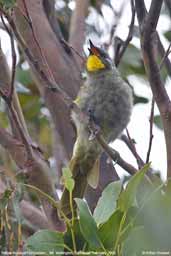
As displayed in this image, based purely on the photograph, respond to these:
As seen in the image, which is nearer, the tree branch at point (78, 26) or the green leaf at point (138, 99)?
the tree branch at point (78, 26)

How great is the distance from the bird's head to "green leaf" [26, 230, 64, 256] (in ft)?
5.41

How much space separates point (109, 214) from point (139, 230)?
0.96 ft

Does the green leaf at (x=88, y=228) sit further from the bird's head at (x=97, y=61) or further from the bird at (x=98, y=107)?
the bird's head at (x=97, y=61)

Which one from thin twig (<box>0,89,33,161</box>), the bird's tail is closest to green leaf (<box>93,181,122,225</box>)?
thin twig (<box>0,89,33,161</box>)

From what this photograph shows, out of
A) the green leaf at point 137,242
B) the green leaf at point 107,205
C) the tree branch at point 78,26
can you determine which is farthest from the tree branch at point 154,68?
the tree branch at point 78,26

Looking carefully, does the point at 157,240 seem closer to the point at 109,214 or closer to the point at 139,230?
the point at 139,230

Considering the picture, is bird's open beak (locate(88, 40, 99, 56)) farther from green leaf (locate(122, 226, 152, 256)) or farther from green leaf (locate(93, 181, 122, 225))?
green leaf (locate(122, 226, 152, 256))

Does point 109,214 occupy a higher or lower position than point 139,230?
higher

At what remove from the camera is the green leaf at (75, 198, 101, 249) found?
5.66 ft

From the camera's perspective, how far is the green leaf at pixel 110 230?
5.70 ft

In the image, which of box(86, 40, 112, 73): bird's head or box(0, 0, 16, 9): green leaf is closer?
box(0, 0, 16, 9): green leaf

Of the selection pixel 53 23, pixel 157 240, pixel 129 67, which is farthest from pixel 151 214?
pixel 129 67

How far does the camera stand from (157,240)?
57.6 inches

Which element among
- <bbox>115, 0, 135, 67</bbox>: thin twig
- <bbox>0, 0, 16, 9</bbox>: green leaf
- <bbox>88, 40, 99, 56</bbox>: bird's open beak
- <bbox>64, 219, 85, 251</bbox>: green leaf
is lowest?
<bbox>64, 219, 85, 251</bbox>: green leaf
